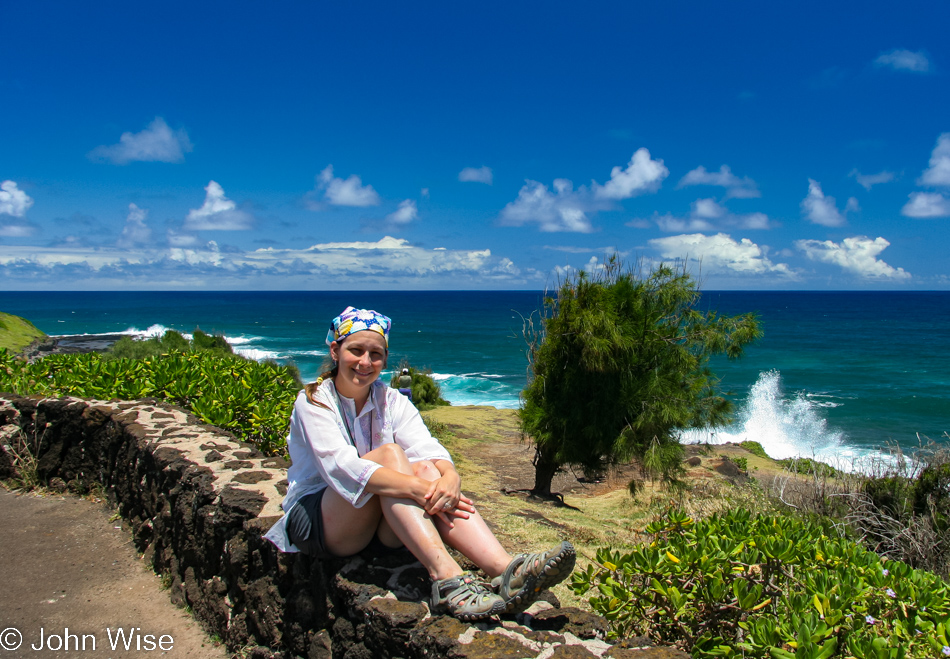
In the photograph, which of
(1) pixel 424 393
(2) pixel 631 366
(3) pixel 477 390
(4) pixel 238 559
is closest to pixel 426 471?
(4) pixel 238 559

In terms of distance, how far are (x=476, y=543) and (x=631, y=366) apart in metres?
6.38

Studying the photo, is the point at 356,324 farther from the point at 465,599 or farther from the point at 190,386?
the point at 190,386

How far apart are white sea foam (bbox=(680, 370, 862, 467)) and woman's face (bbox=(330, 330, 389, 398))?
57.7ft

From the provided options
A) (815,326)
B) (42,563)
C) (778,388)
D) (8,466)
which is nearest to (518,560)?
(42,563)

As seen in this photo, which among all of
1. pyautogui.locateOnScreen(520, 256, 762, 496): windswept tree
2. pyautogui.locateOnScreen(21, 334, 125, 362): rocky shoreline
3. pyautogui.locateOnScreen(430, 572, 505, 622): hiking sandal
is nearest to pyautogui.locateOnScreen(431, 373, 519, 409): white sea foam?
pyautogui.locateOnScreen(21, 334, 125, 362): rocky shoreline

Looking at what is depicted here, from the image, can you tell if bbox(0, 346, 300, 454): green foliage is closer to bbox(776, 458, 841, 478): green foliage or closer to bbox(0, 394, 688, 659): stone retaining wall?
bbox(0, 394, 688, 659): stone retaining wall

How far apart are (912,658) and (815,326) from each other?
8083 cm

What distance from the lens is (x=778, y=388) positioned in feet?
107

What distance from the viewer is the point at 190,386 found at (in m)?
6.21

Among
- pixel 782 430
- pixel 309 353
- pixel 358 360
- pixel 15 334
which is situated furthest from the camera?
pixel 309 353

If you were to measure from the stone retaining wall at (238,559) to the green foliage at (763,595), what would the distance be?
0.68 ft

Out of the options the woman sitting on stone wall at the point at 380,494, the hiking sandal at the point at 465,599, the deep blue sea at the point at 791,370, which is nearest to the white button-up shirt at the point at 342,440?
the woman sitting on stone wall at the point at 380,494

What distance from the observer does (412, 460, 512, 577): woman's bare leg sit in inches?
97.8

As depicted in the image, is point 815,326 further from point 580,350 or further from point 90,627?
point 90,627
